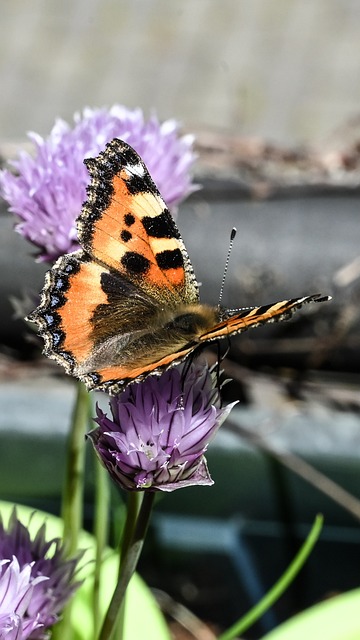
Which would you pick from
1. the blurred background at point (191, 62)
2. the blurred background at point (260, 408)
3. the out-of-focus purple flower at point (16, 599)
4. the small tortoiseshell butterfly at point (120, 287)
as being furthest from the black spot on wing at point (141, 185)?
the blurred background at point (191, 62)

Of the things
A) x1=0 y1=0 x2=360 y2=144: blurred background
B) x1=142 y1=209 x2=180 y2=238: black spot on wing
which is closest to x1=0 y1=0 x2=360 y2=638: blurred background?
x1=142 y1=209 x2=180 y2=238: black spot on wing

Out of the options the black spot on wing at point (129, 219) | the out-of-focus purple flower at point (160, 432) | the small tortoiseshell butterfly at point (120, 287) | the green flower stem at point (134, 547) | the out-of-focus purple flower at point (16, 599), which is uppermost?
the black spot on wing at point (129, 219)

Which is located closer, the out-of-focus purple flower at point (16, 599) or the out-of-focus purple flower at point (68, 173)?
the out-of-focus purple flower at point (16, 599)

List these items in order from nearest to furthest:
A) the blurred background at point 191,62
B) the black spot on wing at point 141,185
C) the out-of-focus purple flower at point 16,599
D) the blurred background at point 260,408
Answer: the out-of-focus purple flower at point 16,599
the black spot on wing at point 141,185
the blurred background at point 260,408
the blurred background at point 191,62

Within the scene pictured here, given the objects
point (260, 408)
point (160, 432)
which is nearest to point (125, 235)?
point (160, 432)

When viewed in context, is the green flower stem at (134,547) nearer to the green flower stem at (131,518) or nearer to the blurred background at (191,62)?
the green flower stem at (131,518)

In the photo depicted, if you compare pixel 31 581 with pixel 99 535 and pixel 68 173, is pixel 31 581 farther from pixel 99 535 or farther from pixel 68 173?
pixel 68 173

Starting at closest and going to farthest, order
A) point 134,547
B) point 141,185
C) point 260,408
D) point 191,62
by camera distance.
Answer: point 134,547
point 141,185
point 260,408
point 191,62

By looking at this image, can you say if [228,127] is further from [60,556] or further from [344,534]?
[60,556]
